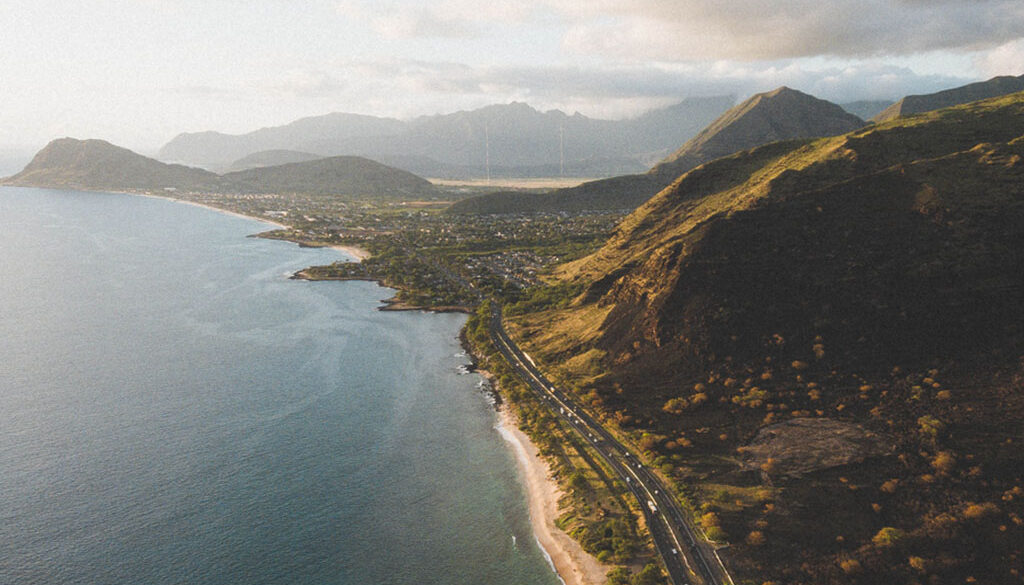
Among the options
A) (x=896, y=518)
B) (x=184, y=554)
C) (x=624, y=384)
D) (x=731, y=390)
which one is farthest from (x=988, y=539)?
(x=184, y=554)

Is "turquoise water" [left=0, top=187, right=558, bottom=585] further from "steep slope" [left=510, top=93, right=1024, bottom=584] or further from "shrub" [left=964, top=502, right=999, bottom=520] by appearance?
"shrub" [left=964, top=502, right=999, bottom=520]

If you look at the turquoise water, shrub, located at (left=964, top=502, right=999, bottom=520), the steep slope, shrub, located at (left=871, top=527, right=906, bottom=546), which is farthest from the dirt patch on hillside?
the turquoise water

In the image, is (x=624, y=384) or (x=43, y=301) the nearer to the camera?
(x=624, y=384)

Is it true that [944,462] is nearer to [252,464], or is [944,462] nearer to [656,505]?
[656,505]

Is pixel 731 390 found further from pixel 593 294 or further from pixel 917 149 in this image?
pixel 917 149

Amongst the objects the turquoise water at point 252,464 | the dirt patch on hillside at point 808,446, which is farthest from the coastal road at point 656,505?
the dirt patch on hillside at point 808,446
